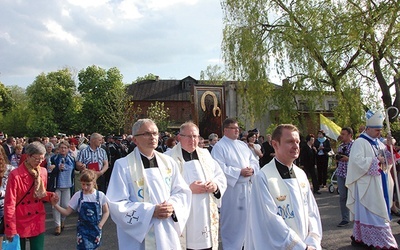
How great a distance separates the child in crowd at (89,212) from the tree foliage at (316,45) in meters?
12.8

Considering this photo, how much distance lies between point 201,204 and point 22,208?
7.44 ft

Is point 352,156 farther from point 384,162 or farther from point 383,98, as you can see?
point 383,98

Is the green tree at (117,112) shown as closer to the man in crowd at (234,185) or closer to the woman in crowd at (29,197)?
the man in crowd at (234,185)

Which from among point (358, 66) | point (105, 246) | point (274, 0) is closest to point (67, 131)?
point (274, 0)

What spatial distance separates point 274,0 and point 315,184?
9665mm

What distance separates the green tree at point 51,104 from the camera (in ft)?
156

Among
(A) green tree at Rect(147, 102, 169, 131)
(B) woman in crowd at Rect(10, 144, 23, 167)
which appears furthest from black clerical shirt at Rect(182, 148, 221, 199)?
(A) green tree at Rect(147, 102, 169, 131)

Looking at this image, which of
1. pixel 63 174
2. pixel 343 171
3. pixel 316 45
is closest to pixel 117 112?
pixel 316 45

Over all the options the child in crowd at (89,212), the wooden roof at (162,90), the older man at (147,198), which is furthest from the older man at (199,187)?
the wooden roof at (162,90)

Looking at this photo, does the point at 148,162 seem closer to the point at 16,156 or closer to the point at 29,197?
the point at 29,197

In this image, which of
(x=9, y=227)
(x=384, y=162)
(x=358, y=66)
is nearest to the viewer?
(x=9, y=227)

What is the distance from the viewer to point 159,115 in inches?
1724

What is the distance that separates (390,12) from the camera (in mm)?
15375

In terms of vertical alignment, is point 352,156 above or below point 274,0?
below
